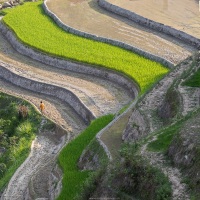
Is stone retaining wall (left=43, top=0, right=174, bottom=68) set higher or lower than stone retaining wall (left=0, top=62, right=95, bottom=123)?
higher

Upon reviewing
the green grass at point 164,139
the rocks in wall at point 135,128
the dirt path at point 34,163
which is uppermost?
the green grass at point 164,139

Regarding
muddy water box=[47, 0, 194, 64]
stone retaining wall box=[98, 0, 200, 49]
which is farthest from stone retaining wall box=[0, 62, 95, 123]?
stone retaining wall box=[98, 0, 200, 49]

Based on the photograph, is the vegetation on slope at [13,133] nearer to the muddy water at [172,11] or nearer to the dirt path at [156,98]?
the dirt path at [156,98]

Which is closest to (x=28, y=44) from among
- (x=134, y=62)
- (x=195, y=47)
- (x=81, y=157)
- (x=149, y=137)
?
(x=134, y=62)

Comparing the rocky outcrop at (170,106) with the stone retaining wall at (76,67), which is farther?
the stone retaining wall at (76,67)

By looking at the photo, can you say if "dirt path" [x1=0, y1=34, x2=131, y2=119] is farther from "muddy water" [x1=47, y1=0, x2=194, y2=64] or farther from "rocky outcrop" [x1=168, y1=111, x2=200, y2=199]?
"rocky outcrop" [x1=168, y1=111, x2=200, y2=199]

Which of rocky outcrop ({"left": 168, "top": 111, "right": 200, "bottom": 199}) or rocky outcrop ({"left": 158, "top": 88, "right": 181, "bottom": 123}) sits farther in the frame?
rocky outcrop ({"left": 158, "top": 88, "right": 181, "bottom": 123})

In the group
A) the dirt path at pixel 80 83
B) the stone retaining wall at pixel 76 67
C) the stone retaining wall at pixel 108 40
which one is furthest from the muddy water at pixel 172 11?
the dirt path at pixel 80 83

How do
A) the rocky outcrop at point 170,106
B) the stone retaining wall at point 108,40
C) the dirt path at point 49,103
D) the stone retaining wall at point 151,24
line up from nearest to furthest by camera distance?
the rocky outcrop at point 170,106, the dirt path at point 49,103, the stone retaining wall at point 108,40, the stone retaining wall at point 151,24
